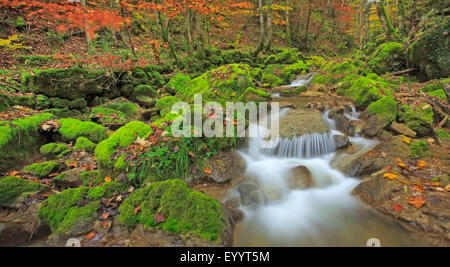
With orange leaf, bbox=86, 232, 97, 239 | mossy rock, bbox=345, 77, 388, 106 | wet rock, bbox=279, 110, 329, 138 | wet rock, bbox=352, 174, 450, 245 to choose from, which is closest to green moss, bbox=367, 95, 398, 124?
mossy rock, bbox=345, 77, 388, 106

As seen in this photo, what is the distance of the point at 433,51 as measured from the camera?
300 inches

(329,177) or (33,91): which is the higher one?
(33,91)

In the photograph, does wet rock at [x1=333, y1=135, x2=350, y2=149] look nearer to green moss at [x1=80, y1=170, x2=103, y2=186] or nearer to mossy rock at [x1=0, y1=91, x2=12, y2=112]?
green moss at [x1=80, y1=170, x2=103, y2=186]

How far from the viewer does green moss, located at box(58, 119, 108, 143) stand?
5.34m

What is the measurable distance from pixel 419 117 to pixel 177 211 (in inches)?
254

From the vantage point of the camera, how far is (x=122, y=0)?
8.30 metres

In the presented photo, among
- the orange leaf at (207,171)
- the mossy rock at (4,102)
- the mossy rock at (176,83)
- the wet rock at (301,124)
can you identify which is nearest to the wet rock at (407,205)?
the wet rock at (301,124)

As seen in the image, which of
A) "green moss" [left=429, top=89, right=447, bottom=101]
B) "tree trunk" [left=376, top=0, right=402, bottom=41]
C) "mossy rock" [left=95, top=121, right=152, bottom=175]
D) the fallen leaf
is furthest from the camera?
"tree trunk" [left=376, top=0, right=402, bottom=41]

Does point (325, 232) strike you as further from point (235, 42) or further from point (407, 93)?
point (235, 42)

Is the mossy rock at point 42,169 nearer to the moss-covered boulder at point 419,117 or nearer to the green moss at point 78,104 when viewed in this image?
the green moss at point 78,104

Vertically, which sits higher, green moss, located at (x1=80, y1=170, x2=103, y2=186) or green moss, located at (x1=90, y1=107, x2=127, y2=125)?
green moss, located at (x1=90, y1=107, x2=127, y2=125)

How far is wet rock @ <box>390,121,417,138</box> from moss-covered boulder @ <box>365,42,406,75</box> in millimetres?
6114
